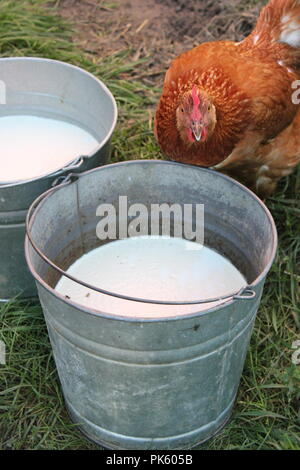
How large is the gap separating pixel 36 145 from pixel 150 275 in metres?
0.83

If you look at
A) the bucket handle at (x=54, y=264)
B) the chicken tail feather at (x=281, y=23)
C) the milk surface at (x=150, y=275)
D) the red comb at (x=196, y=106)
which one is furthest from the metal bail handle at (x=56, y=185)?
the chicken tail feather at (x=281, y=23)

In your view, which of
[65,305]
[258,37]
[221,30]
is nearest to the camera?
[65,305]

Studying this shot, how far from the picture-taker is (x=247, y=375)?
228cm

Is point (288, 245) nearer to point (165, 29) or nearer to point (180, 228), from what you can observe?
point (180, 228)

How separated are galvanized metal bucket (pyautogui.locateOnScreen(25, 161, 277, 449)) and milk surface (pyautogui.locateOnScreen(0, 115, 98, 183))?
407 millimetres

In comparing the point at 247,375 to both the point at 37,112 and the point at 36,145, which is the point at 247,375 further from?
the point at 37,112

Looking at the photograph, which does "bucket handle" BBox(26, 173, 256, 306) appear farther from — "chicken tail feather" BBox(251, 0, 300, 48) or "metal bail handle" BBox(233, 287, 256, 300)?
"chicken tail feather" BBox(251, 0, 300, 48)

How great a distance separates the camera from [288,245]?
2719 millimetres

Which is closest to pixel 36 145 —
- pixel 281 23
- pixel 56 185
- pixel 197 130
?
pixel 56 185

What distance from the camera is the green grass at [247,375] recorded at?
6.80ft

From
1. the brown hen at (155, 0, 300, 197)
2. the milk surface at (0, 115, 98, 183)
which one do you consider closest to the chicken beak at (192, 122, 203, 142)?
the brown hen at (155, 0, 300, 197)

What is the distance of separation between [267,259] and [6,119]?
1543mm
